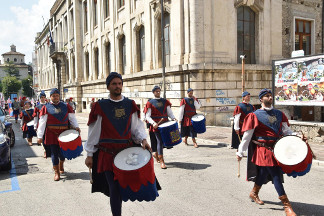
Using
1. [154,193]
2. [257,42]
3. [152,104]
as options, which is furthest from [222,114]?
[154,193]

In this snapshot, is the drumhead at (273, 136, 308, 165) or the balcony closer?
the drumhead at (273, 136, 308, 165)

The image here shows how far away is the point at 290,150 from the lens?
4.24 metres

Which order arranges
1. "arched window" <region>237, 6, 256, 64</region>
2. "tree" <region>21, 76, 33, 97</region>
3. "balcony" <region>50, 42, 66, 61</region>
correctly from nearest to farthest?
1. "arched window" <region>237, 6, 256, 64</region>
2. "balcony" <region>50, 42, 66, 61</region>
3. "tree" <region>21, 76, 33, 97</region>

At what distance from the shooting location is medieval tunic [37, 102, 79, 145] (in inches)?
257

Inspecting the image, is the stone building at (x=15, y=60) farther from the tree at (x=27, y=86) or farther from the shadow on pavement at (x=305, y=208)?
the shadow on pavement at (x=305, y=208)

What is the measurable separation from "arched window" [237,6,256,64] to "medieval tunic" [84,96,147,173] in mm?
15055

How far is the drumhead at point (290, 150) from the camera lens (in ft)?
13.5

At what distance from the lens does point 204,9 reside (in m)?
16.0

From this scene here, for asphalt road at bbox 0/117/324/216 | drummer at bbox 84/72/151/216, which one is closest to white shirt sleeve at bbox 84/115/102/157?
drummer at bbox 84/72/151/216

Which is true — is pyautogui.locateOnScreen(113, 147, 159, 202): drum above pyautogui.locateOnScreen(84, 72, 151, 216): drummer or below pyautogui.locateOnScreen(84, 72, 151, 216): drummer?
below

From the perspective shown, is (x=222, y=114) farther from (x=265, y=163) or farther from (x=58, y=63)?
(x=58, y=63)

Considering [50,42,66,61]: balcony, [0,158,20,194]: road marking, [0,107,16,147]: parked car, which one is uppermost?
[50,42,66,61]: balcony

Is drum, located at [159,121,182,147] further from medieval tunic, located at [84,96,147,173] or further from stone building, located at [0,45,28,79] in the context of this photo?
stone building, located at [0,45,28,79]

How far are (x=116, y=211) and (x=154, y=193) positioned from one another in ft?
1.74
